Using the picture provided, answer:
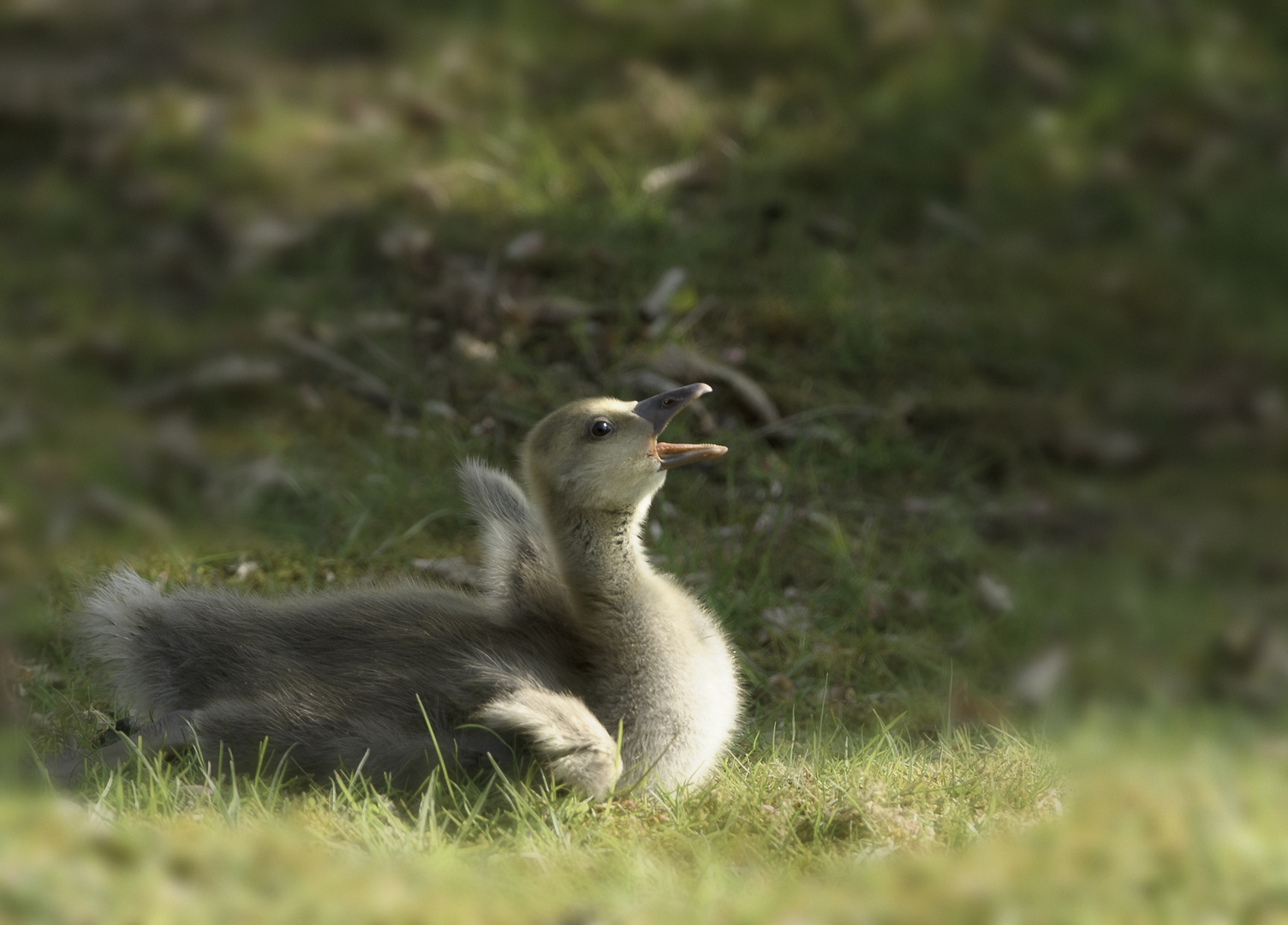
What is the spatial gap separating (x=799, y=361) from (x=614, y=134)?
6.90ft

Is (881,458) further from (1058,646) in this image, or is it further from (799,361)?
(1058,646)

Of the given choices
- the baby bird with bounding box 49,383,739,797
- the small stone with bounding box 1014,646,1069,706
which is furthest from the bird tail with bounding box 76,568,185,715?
the small stone with bounding box 1014,646,1069,706

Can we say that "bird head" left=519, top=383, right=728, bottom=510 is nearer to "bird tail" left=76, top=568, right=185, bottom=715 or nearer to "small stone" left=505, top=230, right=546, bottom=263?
"bird tail" left=76, top=568, right=185, bottom=715

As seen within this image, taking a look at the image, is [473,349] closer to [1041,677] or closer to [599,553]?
[599,553]

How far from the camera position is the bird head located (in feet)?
12.5

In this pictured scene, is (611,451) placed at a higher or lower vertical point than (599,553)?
higher

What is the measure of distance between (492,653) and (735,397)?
8.27ft

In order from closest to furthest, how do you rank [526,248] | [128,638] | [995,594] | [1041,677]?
1. [128,638]
2. [1041,677]
3. [995,594]
4. [526,248]

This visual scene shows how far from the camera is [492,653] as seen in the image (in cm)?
362

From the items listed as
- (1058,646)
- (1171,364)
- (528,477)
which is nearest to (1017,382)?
(1171,364)

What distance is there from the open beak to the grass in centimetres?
86

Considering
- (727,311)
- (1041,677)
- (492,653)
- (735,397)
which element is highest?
(492,653)

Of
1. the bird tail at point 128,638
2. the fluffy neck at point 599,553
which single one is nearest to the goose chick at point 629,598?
the fluffy neck at point 599,553

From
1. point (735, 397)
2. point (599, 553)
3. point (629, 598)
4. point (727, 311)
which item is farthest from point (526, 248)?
point (629, 598)
